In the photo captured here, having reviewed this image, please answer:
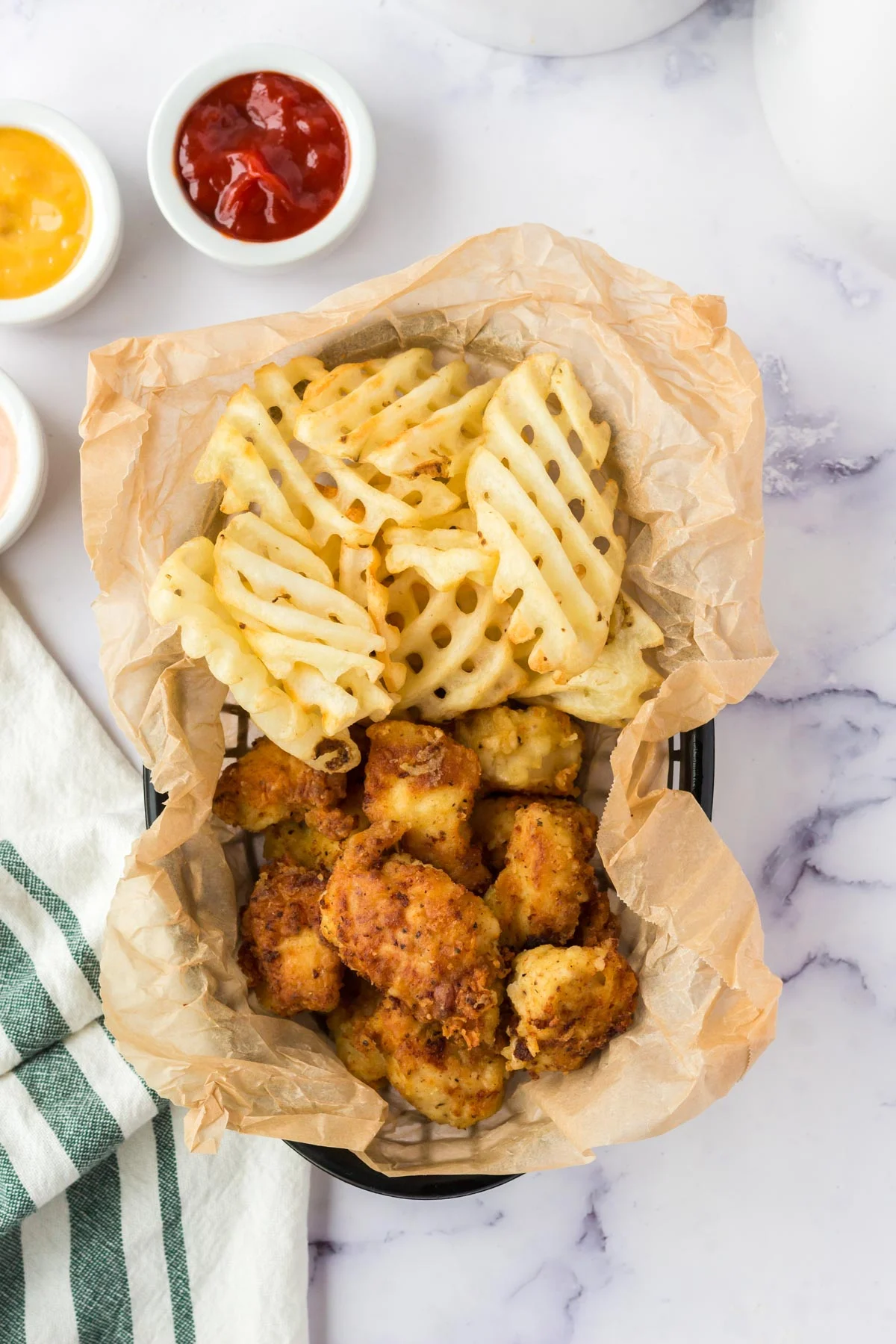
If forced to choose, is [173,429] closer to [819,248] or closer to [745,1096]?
[819,248]

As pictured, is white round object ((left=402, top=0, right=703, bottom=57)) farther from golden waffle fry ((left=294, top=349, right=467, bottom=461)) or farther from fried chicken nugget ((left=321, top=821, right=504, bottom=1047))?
fried chicken nugget ((left=321, top=821, right=504, bottom=1047))

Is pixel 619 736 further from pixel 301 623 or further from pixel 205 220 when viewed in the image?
pixel 205 220

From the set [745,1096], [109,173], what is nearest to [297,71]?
[109,173]

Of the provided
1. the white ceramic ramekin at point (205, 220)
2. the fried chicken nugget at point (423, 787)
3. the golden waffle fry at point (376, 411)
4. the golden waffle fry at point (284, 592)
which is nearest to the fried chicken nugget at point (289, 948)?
the fried chicken nugget at point (423, 787)

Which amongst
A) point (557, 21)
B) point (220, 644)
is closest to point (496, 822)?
point (220, 644)

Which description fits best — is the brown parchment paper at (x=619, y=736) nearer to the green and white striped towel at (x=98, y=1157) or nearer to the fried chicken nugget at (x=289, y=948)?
the fried chicken nugget at (x=289, y=948)

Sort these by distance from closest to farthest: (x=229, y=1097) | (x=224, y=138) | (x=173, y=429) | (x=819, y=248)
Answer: (x=229, y=1097), (x=173, y=429), (x=224, y=138), (x=819, y=248)

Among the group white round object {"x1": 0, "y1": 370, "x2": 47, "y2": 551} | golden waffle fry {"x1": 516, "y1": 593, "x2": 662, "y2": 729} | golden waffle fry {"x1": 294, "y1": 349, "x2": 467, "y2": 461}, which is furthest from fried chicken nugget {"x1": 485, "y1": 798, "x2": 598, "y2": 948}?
white round object {"x1": 0, "y1": 370, "x2": 47, "y2": 551}
